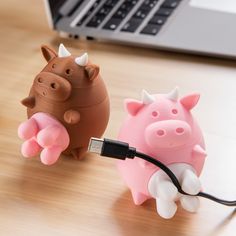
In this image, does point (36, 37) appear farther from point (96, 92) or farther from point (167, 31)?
point (96, 92)

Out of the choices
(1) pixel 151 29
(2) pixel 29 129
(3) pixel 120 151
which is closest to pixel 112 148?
(3) pixel 120 151

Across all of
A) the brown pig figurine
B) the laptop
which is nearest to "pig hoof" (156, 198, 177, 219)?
the brown pig figurine

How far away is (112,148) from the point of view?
1.72ft

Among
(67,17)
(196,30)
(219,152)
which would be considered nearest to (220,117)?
(219,152)

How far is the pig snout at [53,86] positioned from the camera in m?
0.57

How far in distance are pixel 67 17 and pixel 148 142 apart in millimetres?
455

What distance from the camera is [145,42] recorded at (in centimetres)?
86

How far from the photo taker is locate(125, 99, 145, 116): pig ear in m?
0.54

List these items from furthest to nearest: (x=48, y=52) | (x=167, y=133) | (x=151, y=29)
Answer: (x=151, y=29)
(x=48, y=52)
(x=167, y=133)

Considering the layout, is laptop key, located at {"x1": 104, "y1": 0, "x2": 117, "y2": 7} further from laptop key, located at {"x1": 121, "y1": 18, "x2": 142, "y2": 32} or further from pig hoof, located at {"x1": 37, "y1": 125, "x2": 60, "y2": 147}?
pig hoof, located at {"x1": 37, "y1": 125, "x2": 60, "y2": 147}

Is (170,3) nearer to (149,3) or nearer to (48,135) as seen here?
(149,3)

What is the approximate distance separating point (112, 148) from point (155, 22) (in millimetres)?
417

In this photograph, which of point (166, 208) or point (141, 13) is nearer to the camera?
point (166, 208)

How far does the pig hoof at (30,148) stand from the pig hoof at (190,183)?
18 cm
